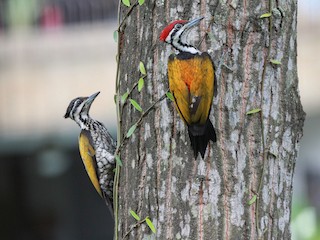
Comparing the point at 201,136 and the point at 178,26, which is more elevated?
the point at 178,26

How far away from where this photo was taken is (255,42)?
10.2 feet

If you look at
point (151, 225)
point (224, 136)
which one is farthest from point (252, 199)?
point (151, 225)

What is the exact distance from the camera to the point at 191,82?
2.93 m

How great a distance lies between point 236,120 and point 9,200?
8299 mm

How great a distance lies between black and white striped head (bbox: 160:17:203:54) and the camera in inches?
118

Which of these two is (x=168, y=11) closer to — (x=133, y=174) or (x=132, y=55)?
(x=132, y=55)

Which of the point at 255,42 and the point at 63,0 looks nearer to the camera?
the point at 255,42

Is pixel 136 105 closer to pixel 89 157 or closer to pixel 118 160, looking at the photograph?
pixel 118 160

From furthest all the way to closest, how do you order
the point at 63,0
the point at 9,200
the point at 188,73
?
1. the point at 9,200
2. the point at 63,0
3. the point at 188,73

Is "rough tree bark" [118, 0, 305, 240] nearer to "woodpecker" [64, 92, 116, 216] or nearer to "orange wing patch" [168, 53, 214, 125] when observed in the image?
"orange wing patch" [168, 53, 214, 125]

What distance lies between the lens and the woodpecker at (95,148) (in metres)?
3.67

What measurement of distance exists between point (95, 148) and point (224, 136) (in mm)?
872

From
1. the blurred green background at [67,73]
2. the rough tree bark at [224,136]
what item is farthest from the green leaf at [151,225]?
the blurred green background at [67,73]

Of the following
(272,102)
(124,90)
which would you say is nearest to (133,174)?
(124,90)
